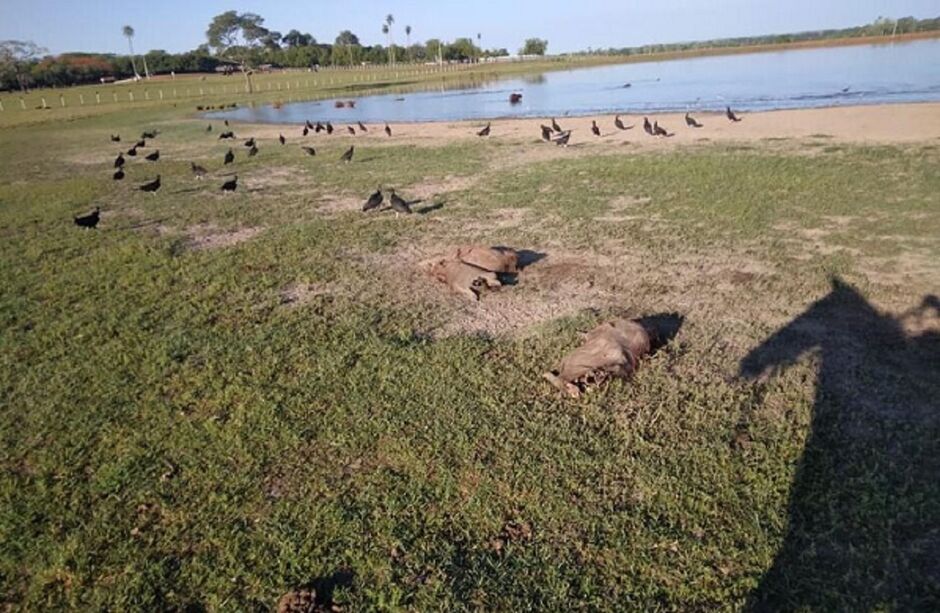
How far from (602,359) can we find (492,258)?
3152 millimetres

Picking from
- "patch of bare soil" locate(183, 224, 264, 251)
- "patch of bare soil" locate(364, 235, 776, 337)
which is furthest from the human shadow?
"patch of bare soil" locate(183, 224, 264, 251)

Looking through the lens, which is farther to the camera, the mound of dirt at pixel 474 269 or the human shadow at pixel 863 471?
the mound of dirt at pixel 474 269

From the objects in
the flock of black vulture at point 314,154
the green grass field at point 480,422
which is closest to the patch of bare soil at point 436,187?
the flock of black vulture at point 314,154

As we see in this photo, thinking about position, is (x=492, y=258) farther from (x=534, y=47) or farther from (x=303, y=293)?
(x=534, y=47)

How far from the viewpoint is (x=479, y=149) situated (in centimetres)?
→ 2066

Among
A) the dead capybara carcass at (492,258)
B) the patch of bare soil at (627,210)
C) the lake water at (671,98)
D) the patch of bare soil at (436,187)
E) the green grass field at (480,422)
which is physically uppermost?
the lake water at (671,98)

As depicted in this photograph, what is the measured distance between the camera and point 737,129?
21.5 m

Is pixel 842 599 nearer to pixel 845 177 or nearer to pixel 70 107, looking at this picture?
pixel 845 177

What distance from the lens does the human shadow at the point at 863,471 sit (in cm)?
358

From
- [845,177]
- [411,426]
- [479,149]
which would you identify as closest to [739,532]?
[411,426]

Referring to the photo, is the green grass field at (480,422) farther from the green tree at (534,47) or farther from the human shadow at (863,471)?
the green tree at (534,47)

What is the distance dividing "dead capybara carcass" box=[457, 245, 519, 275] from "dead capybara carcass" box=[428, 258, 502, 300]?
0.42 feet

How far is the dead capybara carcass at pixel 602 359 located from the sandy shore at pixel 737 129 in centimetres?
1442

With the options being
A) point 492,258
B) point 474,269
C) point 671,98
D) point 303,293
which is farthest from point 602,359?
point 671,98
